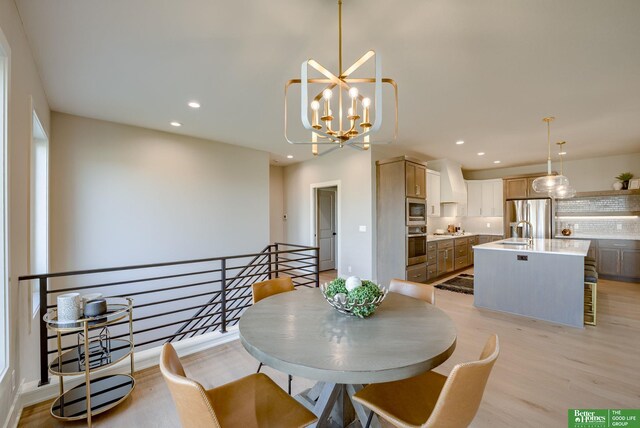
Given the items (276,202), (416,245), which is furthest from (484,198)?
(276,202)

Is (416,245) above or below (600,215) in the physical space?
below

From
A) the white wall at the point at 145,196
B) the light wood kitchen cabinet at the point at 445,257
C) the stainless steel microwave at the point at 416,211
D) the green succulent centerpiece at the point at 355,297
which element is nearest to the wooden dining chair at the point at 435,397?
the green succulent centerpiece at the point at 355,297

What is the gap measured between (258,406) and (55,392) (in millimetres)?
1871

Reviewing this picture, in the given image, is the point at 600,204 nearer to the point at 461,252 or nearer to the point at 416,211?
the point at 461,252

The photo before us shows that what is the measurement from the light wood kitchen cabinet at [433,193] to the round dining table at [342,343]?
444 cm

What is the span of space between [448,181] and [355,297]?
5.56 m

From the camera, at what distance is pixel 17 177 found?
75.2 inches

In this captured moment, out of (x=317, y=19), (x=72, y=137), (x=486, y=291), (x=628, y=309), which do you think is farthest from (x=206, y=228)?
(x=628, y=309)

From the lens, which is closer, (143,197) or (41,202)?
(41,202)

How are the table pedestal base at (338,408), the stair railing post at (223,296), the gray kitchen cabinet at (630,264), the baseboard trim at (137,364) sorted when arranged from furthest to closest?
1. the gray kitchen cabinet at (630,264)
2. the stair railing post at (223,296)
3. the baseboard trim at (137,364)
4. the table pedestal base at (338,408)

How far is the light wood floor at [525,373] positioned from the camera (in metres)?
1.83

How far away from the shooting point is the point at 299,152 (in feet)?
18.7

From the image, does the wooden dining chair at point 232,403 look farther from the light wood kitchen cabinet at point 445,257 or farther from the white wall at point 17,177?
the light wood kitchen cabinet at point 445,257

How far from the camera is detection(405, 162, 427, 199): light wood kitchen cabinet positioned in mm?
4805
